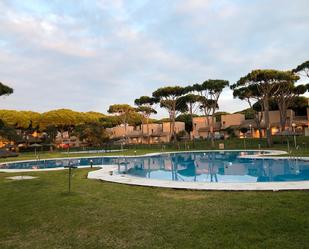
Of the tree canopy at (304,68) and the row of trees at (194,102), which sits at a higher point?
the tree canopy at (304,68)

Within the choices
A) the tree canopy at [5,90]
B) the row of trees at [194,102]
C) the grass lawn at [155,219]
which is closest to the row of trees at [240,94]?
the row of trees at [194,102]

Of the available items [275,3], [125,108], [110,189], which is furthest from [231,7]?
[125,108]

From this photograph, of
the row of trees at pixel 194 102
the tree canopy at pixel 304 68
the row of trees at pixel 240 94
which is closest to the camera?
the tree canopy at pixel 304 68

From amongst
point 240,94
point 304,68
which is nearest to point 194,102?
point 240,94

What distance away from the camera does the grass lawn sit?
4598 millimetres

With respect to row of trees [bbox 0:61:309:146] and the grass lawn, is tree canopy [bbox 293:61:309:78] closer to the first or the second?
row of trees [bbox 0:61:309:146]

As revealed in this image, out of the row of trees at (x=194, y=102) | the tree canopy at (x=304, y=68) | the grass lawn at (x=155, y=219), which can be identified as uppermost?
the tree canopy at (x=304, y=68)

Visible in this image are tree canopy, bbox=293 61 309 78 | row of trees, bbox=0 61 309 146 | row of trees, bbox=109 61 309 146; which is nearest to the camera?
tree canopy, bbox=293 61 309 78

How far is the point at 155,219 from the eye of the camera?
19.4 ft

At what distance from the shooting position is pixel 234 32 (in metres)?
22.3

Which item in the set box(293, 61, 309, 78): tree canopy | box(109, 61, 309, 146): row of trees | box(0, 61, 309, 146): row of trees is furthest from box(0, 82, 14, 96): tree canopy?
box(293, 61, 309, 78): tree canopy

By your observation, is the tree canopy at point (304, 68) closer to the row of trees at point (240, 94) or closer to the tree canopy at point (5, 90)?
the row of trees at point (240, 94)

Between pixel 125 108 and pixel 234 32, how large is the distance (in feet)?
87.6

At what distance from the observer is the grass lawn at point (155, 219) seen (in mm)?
4598
